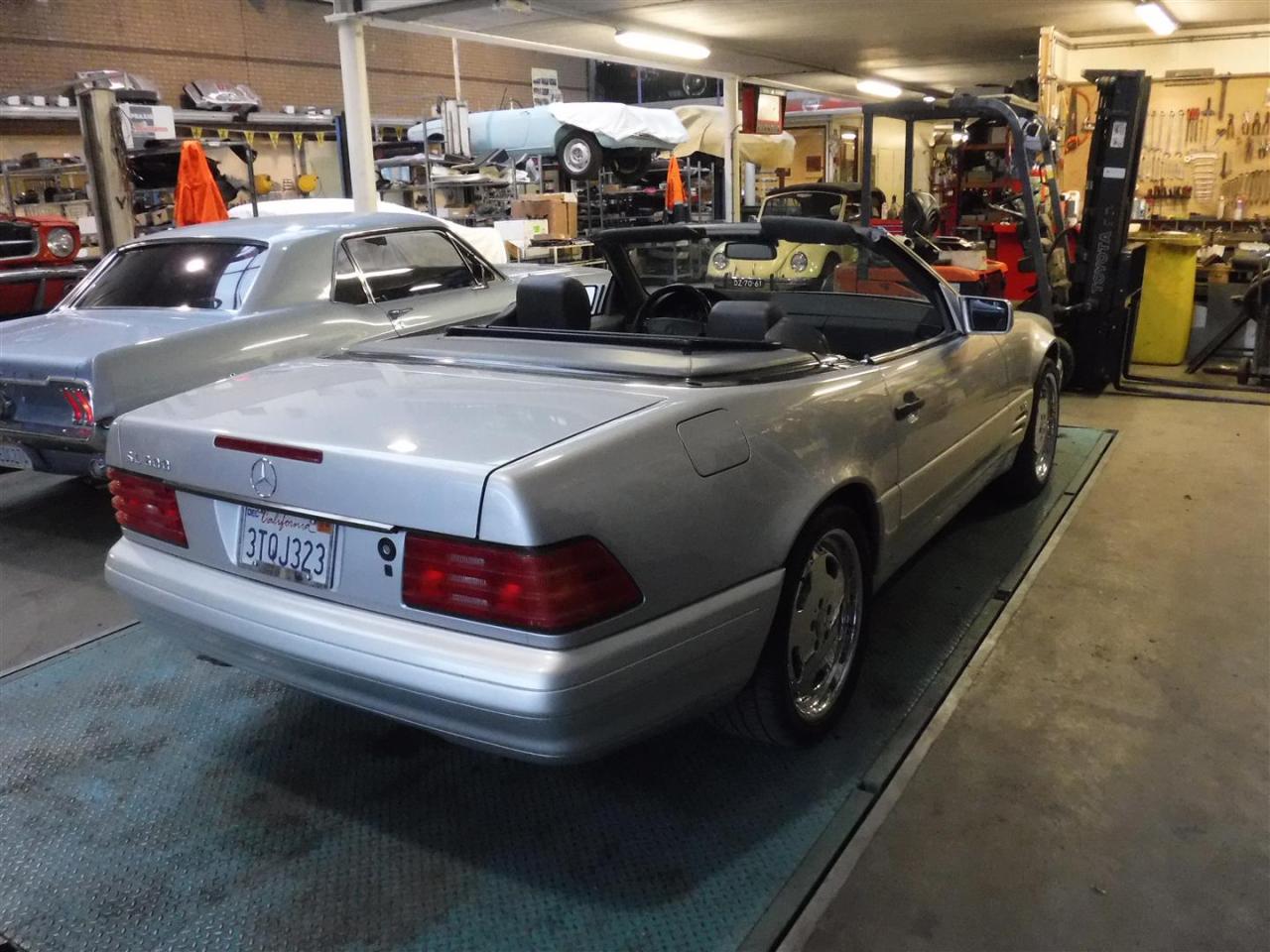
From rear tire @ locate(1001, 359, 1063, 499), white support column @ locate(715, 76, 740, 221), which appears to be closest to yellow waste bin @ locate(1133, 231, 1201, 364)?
rear tire @ locate(1001, 359, 1063, 499)

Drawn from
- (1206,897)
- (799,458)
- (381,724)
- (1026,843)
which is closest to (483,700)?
(799,458)

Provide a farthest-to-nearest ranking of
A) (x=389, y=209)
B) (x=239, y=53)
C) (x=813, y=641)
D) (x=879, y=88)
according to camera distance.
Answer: (x=239, y=53) → (x=879, y=88) → (x=389, y=209) → (x=813, y=641)

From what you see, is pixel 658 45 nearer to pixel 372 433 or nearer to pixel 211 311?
pixel 211 311

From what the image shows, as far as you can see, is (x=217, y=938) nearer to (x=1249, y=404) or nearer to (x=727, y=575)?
(x=727, y=575)

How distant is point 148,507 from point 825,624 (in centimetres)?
187

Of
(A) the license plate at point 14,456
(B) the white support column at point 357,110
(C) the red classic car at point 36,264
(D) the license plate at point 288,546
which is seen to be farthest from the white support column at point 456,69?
(D) the license plate at point 288,546

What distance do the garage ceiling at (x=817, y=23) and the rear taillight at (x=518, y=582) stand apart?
274 inches

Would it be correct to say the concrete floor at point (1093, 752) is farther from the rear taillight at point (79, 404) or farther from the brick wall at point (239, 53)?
the brick wall at point (239, 53)

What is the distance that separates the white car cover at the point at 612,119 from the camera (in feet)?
48.1

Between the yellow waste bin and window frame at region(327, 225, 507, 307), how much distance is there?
18.7ft

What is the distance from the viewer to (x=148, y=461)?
8.01 feet

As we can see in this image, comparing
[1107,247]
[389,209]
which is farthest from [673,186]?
[1107,247]

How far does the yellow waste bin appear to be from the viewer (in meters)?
8.20

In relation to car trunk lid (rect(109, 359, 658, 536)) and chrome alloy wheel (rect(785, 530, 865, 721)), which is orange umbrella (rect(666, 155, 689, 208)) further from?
car trunk lid (rect(109, 359, 658, 536))
